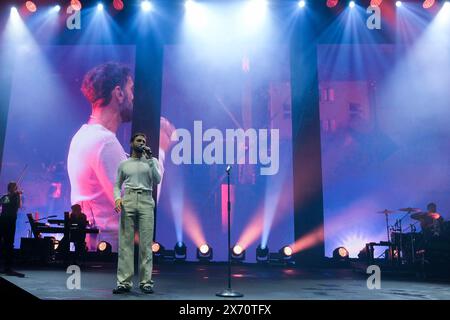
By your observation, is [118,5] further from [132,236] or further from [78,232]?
[132,236]

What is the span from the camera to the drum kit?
727 cm

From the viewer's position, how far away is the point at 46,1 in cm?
923

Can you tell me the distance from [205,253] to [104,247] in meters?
2.13

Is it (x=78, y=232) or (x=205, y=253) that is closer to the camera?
(x=78, y=232)

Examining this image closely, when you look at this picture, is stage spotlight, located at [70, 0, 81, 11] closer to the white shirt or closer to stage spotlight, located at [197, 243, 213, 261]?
the white shirt

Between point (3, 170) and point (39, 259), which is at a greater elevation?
point (3, 170)

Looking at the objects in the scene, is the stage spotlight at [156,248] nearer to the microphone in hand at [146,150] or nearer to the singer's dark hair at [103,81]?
the singer's dark hair at [103,81]

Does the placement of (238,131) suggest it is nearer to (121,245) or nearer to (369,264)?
(369,264)

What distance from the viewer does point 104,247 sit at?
832 cm

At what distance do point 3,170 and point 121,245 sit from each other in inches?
246

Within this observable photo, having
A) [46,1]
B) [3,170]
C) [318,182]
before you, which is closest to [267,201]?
[318,182]

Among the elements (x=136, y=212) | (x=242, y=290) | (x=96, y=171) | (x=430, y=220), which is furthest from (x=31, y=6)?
(x=430, y=220)

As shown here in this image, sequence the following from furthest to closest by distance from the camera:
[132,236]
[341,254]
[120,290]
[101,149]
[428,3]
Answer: [428,3], [101,149], [341,254], [132,236], [120,290]
